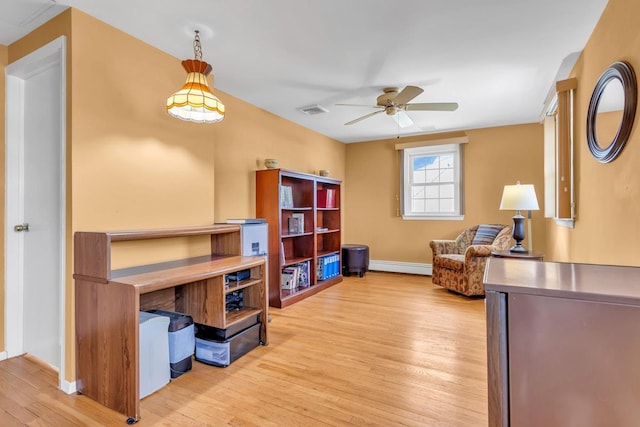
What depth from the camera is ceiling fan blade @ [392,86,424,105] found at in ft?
9.20

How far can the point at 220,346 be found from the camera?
2281mm

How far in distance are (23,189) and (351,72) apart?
2.78 meters

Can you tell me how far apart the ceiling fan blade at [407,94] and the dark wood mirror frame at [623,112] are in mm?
1198

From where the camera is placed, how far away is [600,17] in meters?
2.08

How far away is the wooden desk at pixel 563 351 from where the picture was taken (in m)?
0.81

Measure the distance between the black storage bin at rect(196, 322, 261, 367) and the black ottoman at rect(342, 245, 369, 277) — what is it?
114 inches

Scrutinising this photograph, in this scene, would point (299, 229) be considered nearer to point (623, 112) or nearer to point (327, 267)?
point (327, 267)

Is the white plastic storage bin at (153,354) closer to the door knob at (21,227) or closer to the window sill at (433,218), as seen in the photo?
the door knob at (21,227)

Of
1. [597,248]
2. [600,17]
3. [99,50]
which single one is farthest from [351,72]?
[597,248]

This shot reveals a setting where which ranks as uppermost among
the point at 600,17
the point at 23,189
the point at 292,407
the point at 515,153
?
the point at 600,17

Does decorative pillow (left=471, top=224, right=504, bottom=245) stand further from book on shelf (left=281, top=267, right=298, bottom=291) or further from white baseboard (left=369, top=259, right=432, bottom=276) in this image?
book on shelf (left=281, top=267, right=298, bottom=291)

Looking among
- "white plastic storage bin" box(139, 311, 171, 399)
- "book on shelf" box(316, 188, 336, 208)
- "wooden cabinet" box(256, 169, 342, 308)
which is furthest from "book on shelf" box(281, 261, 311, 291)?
"white plastic storage bin" box(139, 311, 171, 399)

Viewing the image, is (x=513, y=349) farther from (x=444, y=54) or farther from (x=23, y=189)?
(x=23, y=189)

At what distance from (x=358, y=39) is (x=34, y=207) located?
8.77 feet
